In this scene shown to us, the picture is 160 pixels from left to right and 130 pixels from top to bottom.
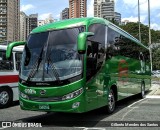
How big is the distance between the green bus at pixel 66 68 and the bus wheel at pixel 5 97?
362 cm

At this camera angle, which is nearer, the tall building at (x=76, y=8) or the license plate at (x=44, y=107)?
the license plate at (x=44, y=107)

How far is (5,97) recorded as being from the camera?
523 inches

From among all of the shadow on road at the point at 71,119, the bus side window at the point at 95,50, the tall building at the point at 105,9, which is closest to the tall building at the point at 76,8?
the tall building at the point at 105,9

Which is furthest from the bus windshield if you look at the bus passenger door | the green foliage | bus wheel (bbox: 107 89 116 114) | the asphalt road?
the green foliage

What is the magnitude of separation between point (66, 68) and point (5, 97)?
16.9 ft

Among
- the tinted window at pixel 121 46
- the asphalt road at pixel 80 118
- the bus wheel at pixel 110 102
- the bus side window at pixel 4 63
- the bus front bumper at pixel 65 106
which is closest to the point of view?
the bus front bumper at pixel 65 106

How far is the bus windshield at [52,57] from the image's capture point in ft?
29.8

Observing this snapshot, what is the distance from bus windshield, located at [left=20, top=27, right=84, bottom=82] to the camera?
909 cm

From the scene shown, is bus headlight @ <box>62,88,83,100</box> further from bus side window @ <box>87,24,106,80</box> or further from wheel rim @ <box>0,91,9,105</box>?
wheel rim @ <box>0,91,9,105</box>

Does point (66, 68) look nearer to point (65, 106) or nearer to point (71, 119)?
point (65, 106)

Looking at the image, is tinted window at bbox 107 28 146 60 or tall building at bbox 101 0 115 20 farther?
tall building at bbox 101 0 115 20

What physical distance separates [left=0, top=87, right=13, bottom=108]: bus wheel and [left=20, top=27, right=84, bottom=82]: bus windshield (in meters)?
3.80

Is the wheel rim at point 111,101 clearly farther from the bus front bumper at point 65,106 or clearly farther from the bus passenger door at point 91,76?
the bus front bumper at point 65,106

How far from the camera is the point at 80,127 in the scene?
9.02m
